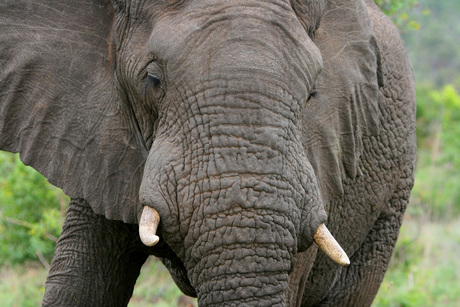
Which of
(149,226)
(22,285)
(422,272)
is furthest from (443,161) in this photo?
(149,226)

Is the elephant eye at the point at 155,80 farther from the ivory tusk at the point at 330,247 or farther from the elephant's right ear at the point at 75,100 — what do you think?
the ivory tusk at the point at 330,247

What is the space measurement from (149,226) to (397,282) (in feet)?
14.3

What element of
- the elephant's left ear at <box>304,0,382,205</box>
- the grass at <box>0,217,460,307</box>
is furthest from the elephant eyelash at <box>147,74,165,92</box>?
the grass at <box>0,217,460,307</box>

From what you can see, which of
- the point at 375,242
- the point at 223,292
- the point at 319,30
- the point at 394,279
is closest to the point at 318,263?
the point at 375,242

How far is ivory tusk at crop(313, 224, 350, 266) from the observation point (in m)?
2.78

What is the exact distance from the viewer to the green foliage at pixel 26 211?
6078 millimetres

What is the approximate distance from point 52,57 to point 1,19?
0.77 ft

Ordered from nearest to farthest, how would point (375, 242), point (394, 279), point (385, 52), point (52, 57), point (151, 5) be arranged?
1. point (151, 5)
2. point (52, 57)
3. point (385, 52)
4. point (375, 242)
5. point (394, 279)

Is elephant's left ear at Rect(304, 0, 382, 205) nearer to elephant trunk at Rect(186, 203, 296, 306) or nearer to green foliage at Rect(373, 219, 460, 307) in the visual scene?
elephant trunk at Rect(186, 203, 296, 306)

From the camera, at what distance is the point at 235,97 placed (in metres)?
2.74

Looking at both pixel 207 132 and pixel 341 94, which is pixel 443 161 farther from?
pixel 207 132

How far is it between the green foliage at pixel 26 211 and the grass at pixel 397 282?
0.14 meters

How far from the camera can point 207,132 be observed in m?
2.78

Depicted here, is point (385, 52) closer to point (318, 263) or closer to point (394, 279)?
point (318, 263)
